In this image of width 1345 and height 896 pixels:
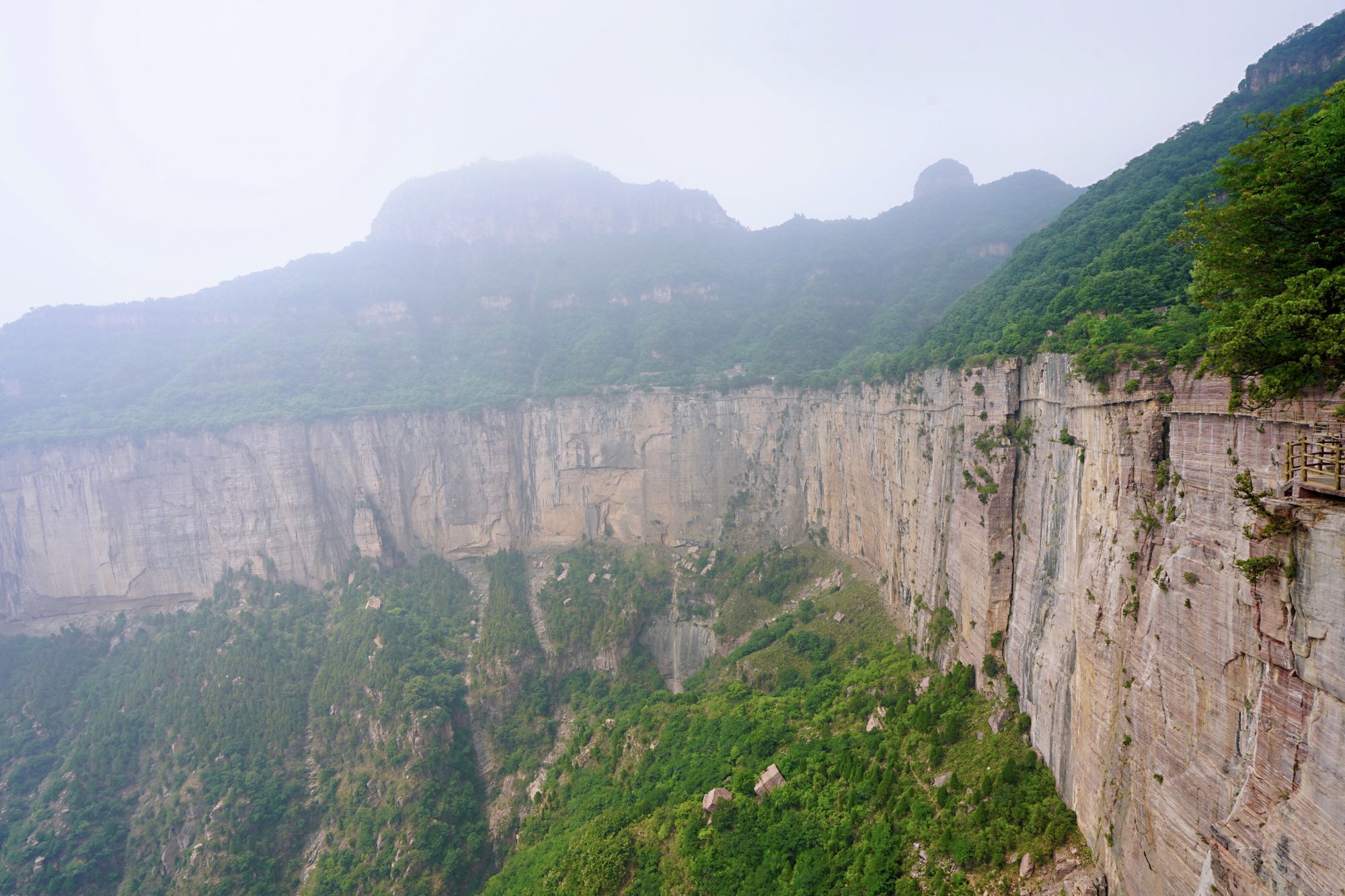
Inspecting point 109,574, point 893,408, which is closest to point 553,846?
point 893,408

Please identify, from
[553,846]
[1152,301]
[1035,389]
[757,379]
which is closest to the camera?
[1152,301]

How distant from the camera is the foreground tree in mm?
9281

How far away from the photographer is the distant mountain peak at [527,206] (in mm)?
98875

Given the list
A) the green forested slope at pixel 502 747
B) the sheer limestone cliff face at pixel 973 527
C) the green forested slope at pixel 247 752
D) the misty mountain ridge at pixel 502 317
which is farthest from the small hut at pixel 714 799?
the misty mountain ridge at pixel 502 317

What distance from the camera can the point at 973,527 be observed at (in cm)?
2475

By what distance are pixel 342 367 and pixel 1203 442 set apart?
70994 millimetres

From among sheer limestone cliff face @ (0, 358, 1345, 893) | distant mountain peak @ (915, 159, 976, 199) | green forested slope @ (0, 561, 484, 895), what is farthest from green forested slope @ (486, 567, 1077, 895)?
distant mountain peak @ (915, 159, 976, 199)

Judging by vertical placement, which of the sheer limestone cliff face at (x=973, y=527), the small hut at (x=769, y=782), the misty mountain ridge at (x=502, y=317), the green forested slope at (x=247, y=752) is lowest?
the green forested slope at (x=247, y=752)

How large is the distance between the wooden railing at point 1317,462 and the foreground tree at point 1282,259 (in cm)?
93

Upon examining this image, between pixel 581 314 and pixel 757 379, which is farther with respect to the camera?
pixel 581 314

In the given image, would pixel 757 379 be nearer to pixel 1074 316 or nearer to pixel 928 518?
pixel 928 518

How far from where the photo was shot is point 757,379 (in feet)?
175

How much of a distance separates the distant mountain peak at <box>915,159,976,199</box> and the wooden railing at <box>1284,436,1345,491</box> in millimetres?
96482

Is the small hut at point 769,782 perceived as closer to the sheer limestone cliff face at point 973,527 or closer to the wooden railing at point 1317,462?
the sheer limestone cliff face at point 973,527
